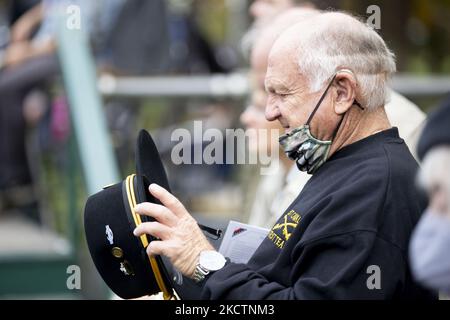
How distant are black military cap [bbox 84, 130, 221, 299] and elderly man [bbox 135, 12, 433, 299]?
7 centimetres

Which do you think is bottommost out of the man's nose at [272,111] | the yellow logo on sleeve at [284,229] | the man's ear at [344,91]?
the yellow logo on sleeve at [284,229]

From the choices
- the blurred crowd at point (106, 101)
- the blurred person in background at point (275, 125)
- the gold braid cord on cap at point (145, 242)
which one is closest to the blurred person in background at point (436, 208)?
the gold braid cord on cap at point (145, 242)

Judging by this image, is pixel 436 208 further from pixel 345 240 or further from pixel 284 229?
pixel 284 229

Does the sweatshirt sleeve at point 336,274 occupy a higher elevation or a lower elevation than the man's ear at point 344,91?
lower

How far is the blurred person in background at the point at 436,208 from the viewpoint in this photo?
78.7 inches

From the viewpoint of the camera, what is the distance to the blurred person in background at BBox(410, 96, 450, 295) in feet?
6.56

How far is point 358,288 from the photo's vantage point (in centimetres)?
255

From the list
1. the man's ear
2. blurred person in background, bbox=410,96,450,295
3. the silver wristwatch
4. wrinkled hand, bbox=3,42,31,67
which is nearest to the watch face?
the silver wristwatch

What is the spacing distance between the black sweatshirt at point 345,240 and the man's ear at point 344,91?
122mm

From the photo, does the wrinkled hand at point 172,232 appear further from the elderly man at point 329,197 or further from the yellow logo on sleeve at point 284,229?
the yellow logo on sleeve at point 284,229

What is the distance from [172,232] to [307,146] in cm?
47

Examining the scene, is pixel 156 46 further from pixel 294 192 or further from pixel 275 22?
pixel 294 192
